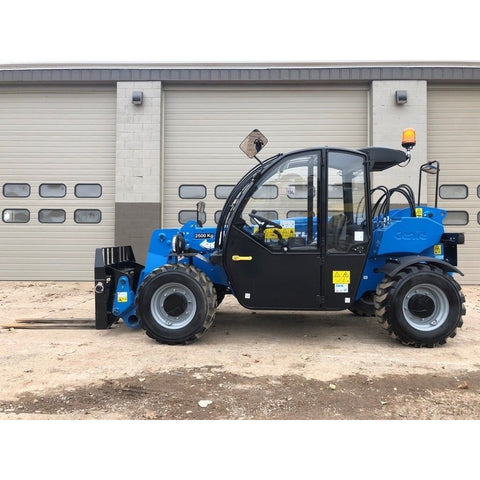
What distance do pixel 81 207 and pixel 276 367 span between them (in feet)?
27.7

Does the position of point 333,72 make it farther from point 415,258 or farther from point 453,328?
point 453,328

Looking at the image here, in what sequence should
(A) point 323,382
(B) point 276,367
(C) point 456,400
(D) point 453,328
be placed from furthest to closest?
1. (D) point 453,328
2. (B) point 276,367
3. (A) point 323,382
4. (C) point 456,400

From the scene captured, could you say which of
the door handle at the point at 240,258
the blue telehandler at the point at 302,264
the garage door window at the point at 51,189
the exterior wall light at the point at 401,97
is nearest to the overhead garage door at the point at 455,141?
the exterior wall light at the point at 401,97

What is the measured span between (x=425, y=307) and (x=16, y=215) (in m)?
10.4

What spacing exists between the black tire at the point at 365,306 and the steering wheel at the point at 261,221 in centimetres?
187

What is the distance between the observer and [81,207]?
10.9 meters

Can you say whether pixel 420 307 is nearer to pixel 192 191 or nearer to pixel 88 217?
pixel 192 191

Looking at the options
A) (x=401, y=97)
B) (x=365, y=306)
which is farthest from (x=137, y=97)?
(x=365, y=306)

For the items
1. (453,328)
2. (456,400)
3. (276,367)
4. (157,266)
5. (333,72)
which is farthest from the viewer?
(333,72)

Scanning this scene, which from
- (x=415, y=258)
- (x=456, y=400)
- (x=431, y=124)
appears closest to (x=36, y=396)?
(x=456, y=400)

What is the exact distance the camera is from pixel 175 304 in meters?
4.93

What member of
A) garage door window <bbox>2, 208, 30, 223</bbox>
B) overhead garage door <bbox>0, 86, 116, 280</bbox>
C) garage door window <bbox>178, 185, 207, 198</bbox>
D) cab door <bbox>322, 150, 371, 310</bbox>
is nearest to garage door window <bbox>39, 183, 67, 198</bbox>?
overhead garage door <bbox>0, 86, 116, 280</bbox>

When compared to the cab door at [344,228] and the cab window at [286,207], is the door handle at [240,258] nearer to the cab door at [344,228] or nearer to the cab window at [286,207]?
the cab window at [286,207]

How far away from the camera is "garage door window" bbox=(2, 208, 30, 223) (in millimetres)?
10914
